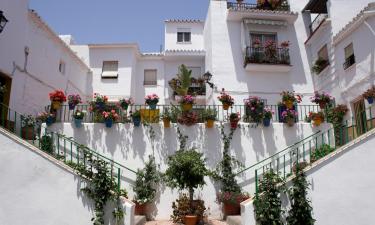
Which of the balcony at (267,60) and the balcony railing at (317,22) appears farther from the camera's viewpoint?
the balcony at (267,60)

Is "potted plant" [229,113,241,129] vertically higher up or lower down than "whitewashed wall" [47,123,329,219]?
higher up

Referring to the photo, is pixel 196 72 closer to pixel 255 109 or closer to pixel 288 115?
pixel 255 109

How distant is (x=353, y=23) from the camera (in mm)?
15648

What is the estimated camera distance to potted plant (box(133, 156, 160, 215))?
10.9 meters

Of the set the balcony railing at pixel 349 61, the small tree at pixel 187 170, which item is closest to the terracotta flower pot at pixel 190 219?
the small tree at pixel 187 170

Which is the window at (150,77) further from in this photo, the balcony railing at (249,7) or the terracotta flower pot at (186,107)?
the terracotta flower pot at (186,107)

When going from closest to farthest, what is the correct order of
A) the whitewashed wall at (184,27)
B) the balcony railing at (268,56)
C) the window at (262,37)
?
the balcony railing at (268,56), the window at (262,37), the whitewashed wall at (184,27)

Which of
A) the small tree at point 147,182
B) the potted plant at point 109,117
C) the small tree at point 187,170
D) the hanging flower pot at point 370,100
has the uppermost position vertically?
the hanging flower pot at point 370,100

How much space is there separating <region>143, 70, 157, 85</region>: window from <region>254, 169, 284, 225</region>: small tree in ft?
49.8

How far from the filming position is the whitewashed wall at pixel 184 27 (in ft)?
79.9

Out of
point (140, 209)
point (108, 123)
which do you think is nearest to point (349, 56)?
point (108, 123)

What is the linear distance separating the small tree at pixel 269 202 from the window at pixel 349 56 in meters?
10.3

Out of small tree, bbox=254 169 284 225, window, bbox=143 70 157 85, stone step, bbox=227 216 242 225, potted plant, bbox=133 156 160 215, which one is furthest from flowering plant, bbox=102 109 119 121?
window, bbox=143 70 157 85

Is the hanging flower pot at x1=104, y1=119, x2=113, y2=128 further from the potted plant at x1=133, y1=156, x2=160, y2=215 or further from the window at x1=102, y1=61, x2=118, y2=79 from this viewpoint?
the window at x1=102, y1=61, x2=118, y2=79
